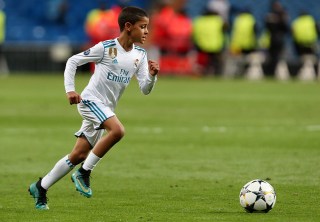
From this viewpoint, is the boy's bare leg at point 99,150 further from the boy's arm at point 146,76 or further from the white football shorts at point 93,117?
the boy's arm at point 146,76

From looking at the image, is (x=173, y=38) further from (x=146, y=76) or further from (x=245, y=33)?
(x=146, y=76)

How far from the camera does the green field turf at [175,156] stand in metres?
10.0

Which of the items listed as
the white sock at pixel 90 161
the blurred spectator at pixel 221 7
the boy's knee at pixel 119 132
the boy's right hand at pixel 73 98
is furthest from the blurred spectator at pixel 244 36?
the boy's right hand at pixel 73 98

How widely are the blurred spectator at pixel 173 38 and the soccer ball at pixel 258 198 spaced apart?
30.9 metres

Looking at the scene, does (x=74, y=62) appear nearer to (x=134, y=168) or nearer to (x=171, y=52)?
(x=134, y=168)

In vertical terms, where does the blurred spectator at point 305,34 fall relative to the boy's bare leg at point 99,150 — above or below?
below

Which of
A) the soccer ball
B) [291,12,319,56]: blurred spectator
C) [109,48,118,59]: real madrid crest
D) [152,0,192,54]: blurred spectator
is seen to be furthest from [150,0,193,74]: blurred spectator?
the soccer ball

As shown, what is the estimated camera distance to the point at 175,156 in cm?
1521

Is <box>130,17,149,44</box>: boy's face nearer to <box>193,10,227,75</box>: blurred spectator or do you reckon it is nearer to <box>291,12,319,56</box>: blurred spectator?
<box>193,10,227,75</box>: blurred spectator

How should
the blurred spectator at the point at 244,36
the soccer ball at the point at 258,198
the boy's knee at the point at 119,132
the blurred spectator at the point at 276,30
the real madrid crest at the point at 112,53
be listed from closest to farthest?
the soccer ball at the point at 258,198 < the boy's knee at the point at 119,132 < the real madrid crest at the point at 112,53 < the blurred spectator at the point at 276,30 < the blurred spectator at the point at 244,36

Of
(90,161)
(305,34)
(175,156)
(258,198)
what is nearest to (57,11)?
(305,34)

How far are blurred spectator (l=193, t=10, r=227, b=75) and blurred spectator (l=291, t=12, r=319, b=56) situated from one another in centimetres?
298

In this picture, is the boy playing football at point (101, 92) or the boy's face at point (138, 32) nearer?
the boy playing football at point (101, 92)

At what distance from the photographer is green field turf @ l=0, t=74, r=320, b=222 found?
10.0 meters
